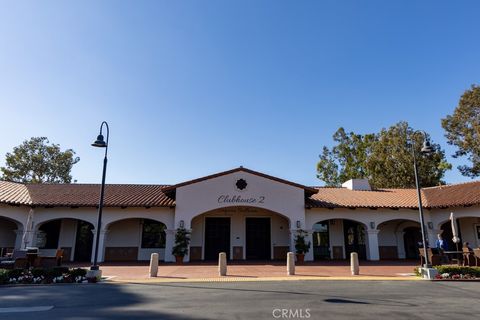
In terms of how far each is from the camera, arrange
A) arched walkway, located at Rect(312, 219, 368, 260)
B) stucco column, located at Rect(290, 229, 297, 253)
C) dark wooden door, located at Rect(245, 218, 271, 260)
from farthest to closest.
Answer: arched walkway, located at Rect(312, 219, 368, 260)
dark wooden door, located at Rect(245, 218, 271, 260)
stucco column, located at Rect(290, 229, 297, 253)

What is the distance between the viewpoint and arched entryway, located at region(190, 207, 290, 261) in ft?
70.2

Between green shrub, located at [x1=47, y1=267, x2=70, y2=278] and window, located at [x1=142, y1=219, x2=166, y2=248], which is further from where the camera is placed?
window, located at [x1=142, y1=219, x2=166, y2=248]

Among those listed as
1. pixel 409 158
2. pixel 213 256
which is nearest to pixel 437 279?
pixel 213 256

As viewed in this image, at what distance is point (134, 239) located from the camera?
2128 centimetres

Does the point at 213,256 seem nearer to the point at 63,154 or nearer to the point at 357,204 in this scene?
the point at 357,204

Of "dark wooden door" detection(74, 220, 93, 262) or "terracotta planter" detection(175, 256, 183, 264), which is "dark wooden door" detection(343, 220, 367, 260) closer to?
"terracotta planter" detection(175, 256, 183, 264)

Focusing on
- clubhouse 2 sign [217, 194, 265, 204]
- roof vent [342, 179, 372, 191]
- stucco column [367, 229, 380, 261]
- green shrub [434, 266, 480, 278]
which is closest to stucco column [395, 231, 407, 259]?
stucco column [367, 229, 380, 261]

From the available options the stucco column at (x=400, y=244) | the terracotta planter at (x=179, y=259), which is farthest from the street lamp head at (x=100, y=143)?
the stucco column at (x=400, y=244)

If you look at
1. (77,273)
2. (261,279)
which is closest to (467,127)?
(261,279)

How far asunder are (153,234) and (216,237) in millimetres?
4085

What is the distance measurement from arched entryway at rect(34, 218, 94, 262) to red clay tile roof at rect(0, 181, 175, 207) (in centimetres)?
170

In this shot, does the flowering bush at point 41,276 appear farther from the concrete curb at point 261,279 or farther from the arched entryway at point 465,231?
the arched entryway at point 465,231

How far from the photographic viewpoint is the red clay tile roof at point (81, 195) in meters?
19.5

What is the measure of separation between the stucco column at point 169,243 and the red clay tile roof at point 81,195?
1.63 m
